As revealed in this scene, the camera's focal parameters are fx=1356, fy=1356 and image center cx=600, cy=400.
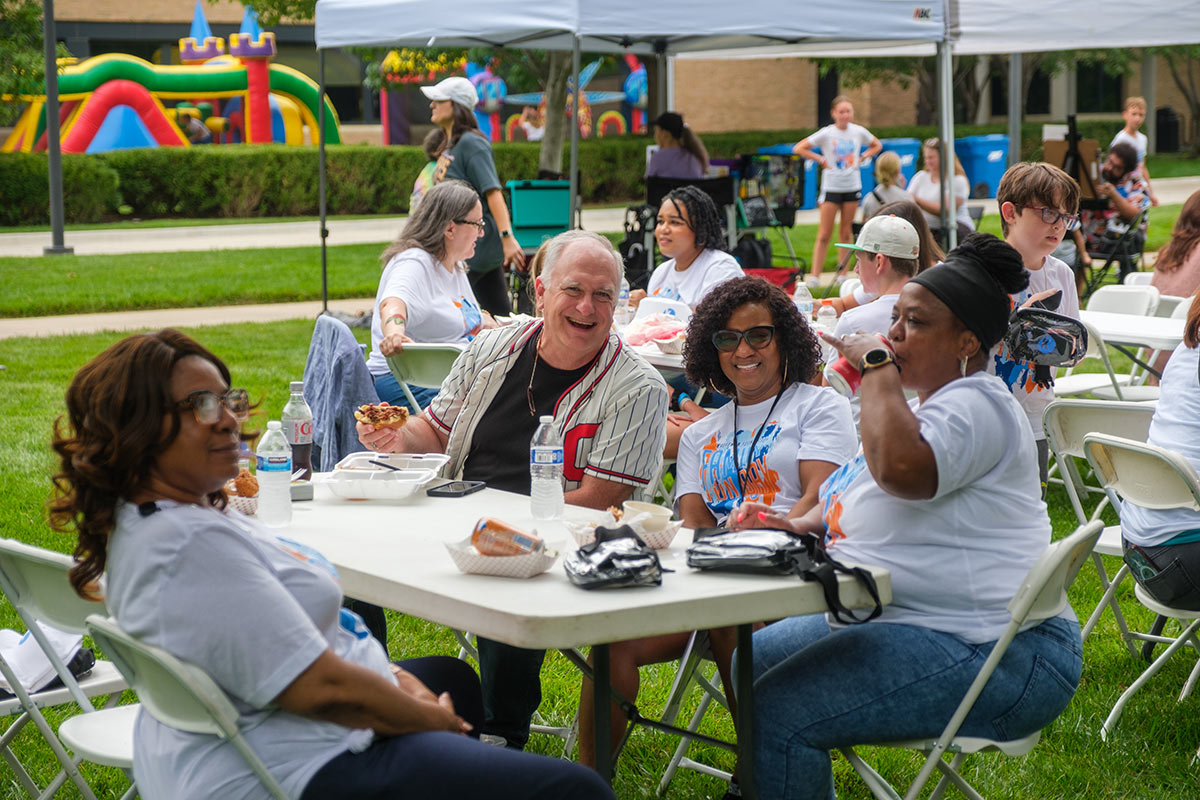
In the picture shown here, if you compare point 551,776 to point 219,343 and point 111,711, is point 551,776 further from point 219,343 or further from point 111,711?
point 219,343

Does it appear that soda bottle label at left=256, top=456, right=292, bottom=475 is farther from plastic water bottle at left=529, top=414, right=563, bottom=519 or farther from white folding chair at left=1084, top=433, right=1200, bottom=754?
white folding chair at left=1084, top=433, right=1200, bottom=754

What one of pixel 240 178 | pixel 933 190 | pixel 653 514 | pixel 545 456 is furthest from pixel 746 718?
pixel 240 178

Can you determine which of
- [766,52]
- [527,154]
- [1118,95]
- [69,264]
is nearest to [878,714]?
[766,52]

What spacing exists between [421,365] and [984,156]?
20579 mm

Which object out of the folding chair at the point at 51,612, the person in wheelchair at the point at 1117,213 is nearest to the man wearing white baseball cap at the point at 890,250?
the folding chair at the point at 51,612

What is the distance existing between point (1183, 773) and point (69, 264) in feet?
47.1

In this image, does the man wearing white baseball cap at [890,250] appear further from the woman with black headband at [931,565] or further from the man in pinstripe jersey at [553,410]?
the woman with black headband at [931,565]

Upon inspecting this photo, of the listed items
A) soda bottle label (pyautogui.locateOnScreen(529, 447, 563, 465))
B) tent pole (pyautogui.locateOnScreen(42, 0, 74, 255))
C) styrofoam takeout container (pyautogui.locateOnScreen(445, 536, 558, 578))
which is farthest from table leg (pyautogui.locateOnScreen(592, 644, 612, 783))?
tent pole (pyautogui.locateOnScreen(42, 0, 74, 255))

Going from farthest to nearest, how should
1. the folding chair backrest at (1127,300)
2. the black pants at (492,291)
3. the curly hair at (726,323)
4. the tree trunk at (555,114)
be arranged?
1. the tree trunk at (555,114)
2. the black pants at (492,291)
3. the folding chair backrest at (1127,300)
4. the curly hair at (726,323)

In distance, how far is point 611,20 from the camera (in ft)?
28.2

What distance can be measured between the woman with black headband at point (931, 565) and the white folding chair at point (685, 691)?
16.0 inches

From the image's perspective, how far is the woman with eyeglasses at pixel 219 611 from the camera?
88.4 inches

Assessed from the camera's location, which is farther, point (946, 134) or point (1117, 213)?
point (1117, 213)

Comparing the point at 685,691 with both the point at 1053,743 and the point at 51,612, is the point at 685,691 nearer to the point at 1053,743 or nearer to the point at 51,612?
the point at 1053,743
